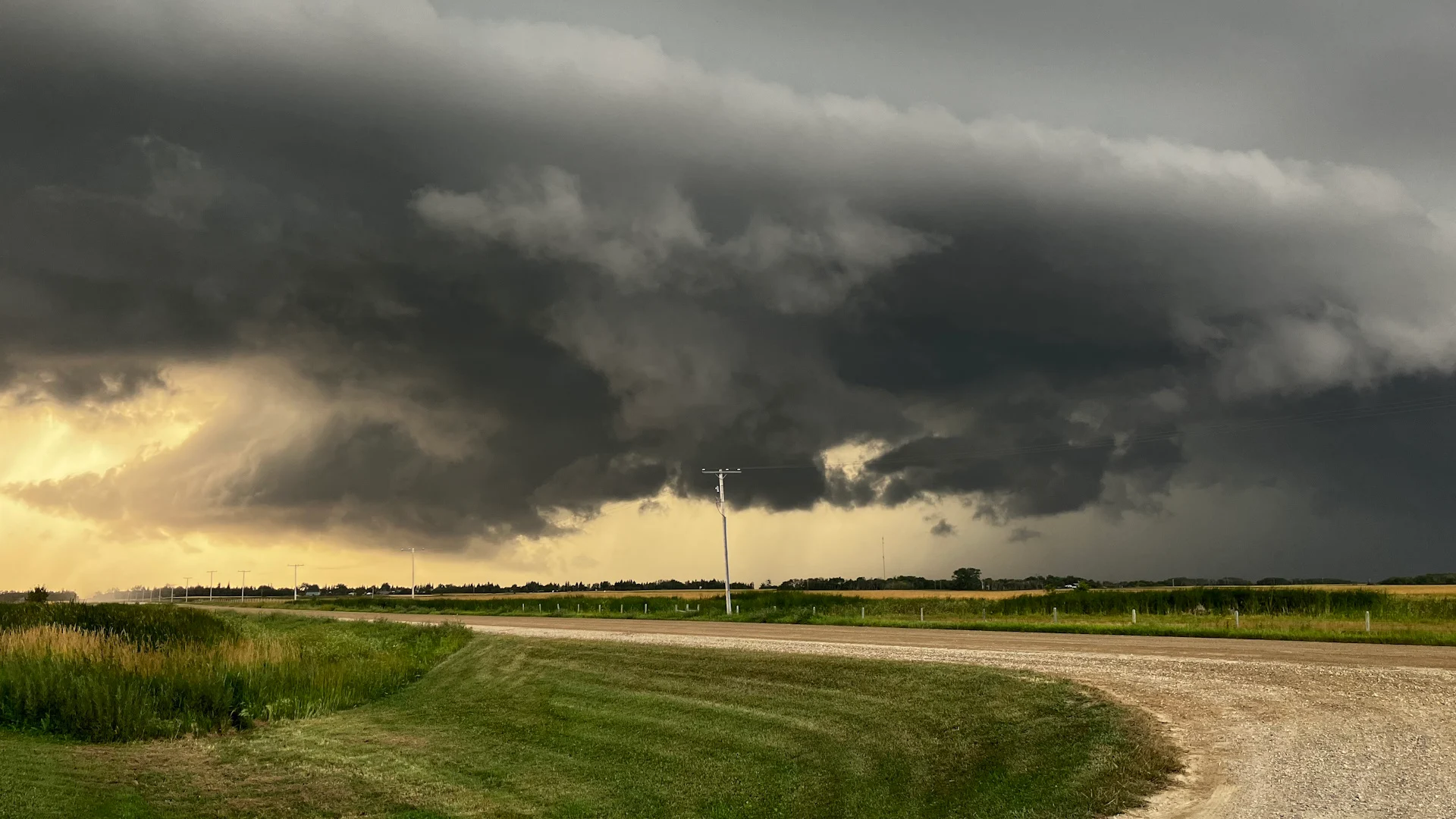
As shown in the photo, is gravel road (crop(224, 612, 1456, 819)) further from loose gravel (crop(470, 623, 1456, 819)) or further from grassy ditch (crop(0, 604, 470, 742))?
grassy ditch (crop(0, 604, 470, 742))

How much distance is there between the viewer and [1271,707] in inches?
861

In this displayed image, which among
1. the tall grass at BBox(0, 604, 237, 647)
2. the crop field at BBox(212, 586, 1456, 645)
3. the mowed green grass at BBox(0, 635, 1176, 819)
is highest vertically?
→ the tall grass at BBox(0, 604, 237, 647)

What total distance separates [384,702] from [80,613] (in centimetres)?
3417

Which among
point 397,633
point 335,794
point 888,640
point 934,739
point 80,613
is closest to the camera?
point 335,794

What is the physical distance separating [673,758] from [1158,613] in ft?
199

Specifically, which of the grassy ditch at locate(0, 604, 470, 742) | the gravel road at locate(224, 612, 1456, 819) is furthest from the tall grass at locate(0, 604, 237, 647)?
the gravel road at locate(224, 612, 1456, 819)

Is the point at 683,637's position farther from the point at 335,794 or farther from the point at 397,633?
the point at 335,794

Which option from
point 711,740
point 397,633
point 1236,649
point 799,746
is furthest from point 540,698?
point 397,633

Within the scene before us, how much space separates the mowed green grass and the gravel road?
1172 mm

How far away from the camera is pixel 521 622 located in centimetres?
7212

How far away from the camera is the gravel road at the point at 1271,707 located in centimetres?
1455

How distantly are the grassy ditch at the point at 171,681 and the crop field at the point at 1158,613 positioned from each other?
31.2 metres

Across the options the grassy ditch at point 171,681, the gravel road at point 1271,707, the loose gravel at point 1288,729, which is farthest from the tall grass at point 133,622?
the loose gravel at point 1288,729

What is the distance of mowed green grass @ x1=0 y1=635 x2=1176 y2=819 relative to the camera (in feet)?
54.7
